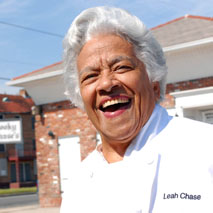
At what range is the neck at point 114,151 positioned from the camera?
2.14 m

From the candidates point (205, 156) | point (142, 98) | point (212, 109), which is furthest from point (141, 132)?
point (212, 109)

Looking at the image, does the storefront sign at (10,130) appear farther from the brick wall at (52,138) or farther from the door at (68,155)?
the door at (68,155)

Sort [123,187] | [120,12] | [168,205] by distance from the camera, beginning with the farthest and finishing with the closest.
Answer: [120,12] < [123,187] < [168,205]

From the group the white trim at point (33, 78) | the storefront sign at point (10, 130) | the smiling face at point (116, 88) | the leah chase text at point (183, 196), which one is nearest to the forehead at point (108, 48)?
the smiling face at point (116, 88)

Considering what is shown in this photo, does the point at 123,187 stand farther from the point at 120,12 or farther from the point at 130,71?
the point at 120,12

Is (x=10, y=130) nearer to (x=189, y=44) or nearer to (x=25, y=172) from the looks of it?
(x=189, y=44)

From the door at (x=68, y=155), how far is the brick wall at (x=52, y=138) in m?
0.16

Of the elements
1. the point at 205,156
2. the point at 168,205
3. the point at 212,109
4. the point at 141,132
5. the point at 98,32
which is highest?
the point at 212,109

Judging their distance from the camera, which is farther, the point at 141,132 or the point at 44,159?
the point at 44,159

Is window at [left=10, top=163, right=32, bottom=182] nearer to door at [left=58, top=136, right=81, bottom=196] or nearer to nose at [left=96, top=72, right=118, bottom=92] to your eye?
door at [left=58, top=136, right=81, bottom=196]

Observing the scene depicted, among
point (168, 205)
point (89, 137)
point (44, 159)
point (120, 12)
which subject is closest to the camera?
Result: point (168, 205)

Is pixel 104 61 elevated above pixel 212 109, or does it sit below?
below

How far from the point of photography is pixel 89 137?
50.5ft

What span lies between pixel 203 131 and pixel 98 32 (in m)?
0.65
